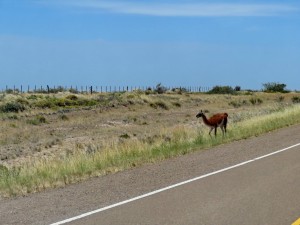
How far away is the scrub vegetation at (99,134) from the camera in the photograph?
1402 centimetres

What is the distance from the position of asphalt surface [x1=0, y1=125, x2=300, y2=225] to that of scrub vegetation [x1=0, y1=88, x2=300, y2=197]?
1.13m

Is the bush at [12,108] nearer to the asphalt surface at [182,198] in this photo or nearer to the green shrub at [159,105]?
the green shrub at [159,105]

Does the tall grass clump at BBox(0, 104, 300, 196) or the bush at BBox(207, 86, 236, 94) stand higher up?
the tall grass clump at BBox(0, 104, 300, 196)

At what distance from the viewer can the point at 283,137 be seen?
2184 cm

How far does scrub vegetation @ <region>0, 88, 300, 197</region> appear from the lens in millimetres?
14023

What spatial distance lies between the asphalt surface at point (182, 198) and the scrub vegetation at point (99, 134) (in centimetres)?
113

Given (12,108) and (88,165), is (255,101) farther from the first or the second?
(88,165)

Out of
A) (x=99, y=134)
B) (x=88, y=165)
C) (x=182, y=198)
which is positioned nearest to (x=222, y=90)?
(x=99, y=134)

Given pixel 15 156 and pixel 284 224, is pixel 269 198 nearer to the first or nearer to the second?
pixel 284 224

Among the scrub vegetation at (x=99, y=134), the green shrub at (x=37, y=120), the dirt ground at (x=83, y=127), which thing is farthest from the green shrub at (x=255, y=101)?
the green shrub at (x=37, y=120)

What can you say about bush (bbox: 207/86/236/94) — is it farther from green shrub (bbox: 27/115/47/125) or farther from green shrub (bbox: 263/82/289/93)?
green shrub (bbox: 27/115/47/125)

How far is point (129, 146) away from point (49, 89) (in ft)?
232

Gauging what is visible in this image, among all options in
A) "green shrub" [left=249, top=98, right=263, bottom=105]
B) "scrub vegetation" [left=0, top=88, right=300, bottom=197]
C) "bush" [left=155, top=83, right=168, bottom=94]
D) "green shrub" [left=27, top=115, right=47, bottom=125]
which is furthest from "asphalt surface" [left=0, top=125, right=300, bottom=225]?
"bush" [left=155, top=83, right=168, bottom=94]

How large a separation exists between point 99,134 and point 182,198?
27.2 metres
